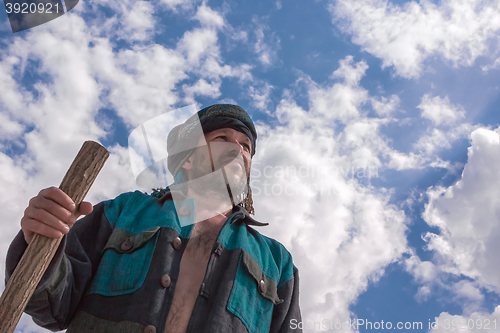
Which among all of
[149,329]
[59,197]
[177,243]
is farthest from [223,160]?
[59,197]

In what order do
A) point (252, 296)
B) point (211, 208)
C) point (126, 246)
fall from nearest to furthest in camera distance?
point (126, 246) → point (252, 296) → point (211, 208)

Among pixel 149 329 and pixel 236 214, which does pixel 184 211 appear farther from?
pixel 149 329

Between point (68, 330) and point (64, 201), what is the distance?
1541mm

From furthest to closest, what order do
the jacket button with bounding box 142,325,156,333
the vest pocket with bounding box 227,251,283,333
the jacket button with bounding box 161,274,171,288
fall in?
the vest pocket with bounding box 227,251,283,333 < the jacket button with bounding box 161,274,171,288 < the jacket button with bounding box 142,325,156,333

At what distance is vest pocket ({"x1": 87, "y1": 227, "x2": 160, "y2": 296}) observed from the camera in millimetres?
3402

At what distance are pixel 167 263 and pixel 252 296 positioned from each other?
1.00 metres

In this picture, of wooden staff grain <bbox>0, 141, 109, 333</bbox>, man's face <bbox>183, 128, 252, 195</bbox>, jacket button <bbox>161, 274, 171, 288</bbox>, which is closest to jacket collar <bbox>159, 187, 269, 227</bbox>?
man's face <bbox>183, 128, 252, 195</bbox>

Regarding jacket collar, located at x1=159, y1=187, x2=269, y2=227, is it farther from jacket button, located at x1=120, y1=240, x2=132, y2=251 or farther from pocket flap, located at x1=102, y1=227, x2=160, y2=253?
jacket button, located at x1=120, y1=240, x2=132, y2=251

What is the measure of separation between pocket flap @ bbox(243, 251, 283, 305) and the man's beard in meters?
1.16

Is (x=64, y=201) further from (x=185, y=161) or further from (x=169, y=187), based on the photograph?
(x=185, y=161)

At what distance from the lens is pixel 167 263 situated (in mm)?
3535

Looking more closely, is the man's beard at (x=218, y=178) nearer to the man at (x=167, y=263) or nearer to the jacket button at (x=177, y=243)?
the man at (x=167, y=263)

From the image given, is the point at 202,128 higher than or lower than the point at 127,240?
higher

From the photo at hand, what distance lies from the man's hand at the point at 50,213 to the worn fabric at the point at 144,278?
38 centimetres
